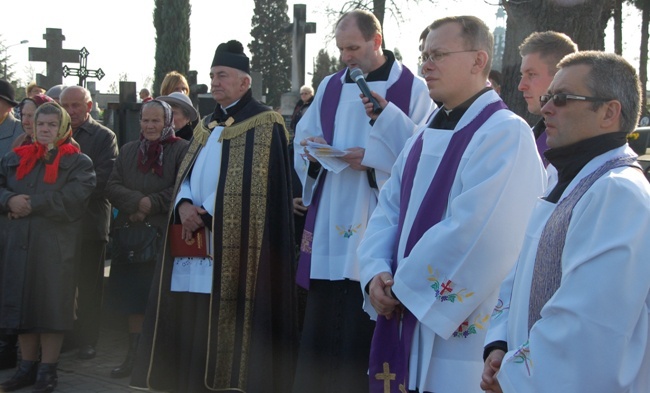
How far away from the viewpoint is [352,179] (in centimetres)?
488

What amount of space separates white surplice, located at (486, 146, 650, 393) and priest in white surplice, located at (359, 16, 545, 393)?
0.87 metres

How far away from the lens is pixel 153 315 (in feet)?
17.4

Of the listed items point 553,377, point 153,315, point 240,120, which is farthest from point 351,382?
point 553,377

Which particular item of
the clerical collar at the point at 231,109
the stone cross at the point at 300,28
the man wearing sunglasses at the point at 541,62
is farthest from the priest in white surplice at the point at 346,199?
the stone cross at the point at 300,28

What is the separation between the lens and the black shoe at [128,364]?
614 centimetres

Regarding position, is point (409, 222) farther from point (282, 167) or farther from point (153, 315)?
point (153, 315)

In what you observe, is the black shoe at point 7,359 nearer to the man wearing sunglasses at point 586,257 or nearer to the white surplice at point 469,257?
the white surplice at point 469,257

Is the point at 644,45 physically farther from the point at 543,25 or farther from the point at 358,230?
the point at 358,230

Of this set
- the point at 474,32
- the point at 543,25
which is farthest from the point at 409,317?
the point at 543,25

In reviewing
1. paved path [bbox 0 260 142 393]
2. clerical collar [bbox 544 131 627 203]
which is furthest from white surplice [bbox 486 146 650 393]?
paved path [bbox 0 260 142 393]

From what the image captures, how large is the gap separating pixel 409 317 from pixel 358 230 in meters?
1.48

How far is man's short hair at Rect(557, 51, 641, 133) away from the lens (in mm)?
2477

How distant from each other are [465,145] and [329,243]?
1.65 meters

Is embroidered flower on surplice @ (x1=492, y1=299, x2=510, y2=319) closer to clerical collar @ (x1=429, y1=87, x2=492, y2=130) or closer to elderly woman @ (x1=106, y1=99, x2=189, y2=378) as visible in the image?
clerical collar @ (x1=429, y1=87, x2=492, y2=130)
